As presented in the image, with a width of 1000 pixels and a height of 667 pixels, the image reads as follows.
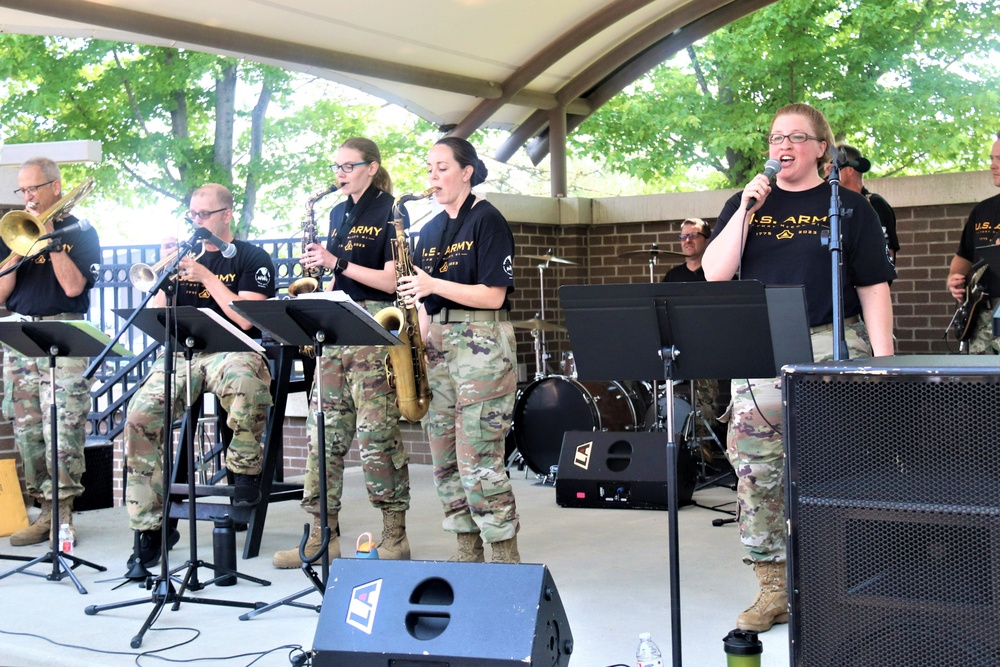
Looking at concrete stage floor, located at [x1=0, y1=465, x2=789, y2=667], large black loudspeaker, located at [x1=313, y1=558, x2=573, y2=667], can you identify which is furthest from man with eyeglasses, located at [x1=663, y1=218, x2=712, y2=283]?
large black loudspeaker, located at [x1=313, y1=558, x2=573, y2=667]

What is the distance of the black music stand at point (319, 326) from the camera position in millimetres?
4582

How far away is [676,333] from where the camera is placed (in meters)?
3.77

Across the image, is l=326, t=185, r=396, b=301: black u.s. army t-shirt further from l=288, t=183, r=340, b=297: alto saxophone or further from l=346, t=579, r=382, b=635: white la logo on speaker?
l=346, t=579, r=382, b=635: white la logo on speaker

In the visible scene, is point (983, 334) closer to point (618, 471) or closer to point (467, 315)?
point (618, 471)

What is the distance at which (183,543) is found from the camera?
268 inches

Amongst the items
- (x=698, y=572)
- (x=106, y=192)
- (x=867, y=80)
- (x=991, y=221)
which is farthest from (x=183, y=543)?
(x=106, y=192)

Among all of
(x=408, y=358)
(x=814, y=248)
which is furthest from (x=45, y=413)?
(x=814, y=248)

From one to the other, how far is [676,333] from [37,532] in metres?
4.89

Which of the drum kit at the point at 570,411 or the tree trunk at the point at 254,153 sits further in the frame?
the tree trunk at the point at 254,153

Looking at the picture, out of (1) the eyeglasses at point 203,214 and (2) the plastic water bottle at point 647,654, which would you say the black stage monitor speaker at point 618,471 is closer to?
(1) the eyeglasses at point 203,214

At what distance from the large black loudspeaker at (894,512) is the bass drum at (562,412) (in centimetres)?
561

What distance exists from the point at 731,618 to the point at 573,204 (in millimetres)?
6692

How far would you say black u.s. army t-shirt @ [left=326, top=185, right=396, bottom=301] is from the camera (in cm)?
584

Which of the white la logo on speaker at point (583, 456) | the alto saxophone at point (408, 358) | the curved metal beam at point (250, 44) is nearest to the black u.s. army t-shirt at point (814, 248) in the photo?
the alto saxophone at point (408, 358)
